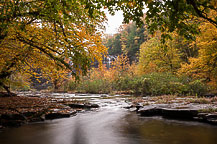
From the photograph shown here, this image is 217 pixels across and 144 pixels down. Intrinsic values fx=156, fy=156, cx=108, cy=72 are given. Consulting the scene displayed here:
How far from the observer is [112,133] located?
4652 mm

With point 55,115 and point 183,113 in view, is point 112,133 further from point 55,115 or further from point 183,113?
point 183,113

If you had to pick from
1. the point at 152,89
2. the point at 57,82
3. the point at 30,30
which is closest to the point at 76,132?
the point at 30,30

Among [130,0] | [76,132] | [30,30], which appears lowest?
[76,132]

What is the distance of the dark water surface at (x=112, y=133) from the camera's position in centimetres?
398

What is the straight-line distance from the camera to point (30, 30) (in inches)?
275

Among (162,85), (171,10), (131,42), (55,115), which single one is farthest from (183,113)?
(131,42)

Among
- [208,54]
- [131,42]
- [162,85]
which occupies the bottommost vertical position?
[162,85]

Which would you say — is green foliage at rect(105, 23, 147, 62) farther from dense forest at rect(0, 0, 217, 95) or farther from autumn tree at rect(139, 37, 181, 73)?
dense forest at rect(0, 0, 217, 95)

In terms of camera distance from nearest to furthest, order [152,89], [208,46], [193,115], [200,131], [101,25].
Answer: [200,131] < [193,115] < [101,25] < [208,46] < [152,89]

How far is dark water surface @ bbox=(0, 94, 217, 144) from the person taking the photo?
3.98 m

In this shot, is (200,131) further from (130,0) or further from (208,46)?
(208,46)

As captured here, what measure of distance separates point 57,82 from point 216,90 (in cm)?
2239

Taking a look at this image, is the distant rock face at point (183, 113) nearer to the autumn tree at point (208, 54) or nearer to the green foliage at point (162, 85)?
the green foliage at point (162, 85)

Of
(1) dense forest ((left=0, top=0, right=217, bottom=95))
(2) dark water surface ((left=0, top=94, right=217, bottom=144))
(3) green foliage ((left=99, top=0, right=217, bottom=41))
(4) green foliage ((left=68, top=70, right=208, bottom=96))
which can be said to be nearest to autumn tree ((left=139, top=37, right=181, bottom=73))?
(1) dense forest ((left=0, top=0, right=217, bottom=95))
